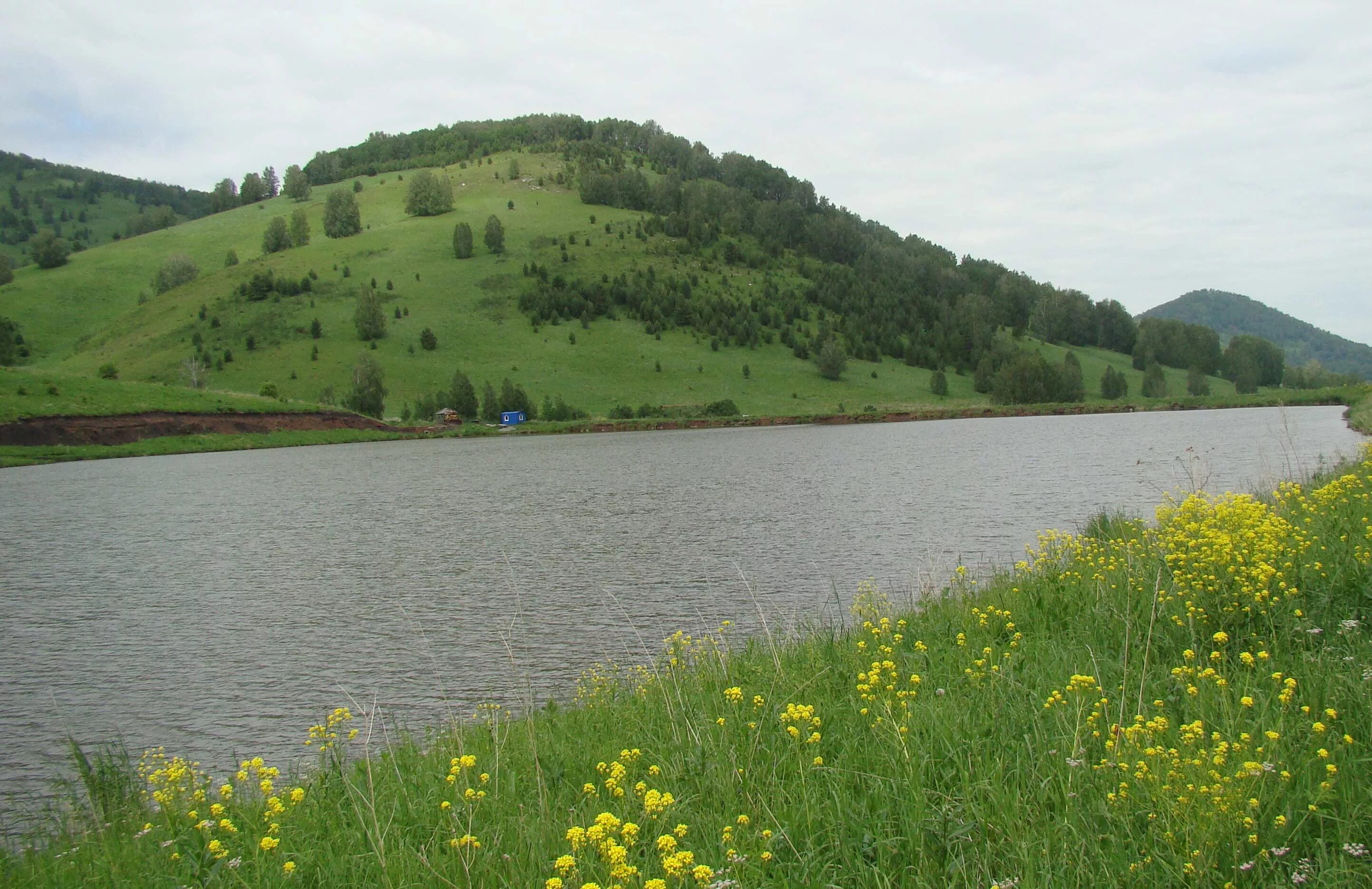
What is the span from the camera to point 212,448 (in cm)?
7269

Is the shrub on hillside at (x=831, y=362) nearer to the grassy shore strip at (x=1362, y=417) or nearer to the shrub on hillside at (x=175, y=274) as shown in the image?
the grassy shore strip at (x=1362, y=417)

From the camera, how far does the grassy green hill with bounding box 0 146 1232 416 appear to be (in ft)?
362

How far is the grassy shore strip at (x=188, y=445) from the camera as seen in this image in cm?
5894

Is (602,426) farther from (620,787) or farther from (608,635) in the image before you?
(620,787)

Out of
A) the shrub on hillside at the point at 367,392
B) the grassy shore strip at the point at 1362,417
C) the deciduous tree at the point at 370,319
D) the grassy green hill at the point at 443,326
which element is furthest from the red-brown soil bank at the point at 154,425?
the grassy shore strip at the point at 1362,417

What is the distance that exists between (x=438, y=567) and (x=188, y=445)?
60.0m

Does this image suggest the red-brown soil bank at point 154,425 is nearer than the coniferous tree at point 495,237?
Yes

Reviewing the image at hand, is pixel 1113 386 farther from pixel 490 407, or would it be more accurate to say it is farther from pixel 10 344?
pixel 10 344

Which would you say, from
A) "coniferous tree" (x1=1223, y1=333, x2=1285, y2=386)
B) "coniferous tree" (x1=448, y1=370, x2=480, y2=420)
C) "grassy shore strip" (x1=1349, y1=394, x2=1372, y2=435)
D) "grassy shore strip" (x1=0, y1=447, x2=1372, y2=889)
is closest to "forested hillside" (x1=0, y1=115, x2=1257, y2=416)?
"coniferous tree" (x1=448, y1=370, x2=480, y2=420)

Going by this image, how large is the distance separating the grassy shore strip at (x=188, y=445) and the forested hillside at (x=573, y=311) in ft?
37.1

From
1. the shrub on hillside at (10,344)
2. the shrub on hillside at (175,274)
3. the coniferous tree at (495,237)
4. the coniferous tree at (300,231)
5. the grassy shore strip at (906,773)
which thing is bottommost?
the grassy shore strip at (906,773)

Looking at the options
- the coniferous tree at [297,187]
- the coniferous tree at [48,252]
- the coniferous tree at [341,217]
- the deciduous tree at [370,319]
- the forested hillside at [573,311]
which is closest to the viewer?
the forested hillside at [573,311]

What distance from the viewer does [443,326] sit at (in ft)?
402

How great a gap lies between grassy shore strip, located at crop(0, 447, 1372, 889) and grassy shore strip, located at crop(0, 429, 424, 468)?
205 ft
